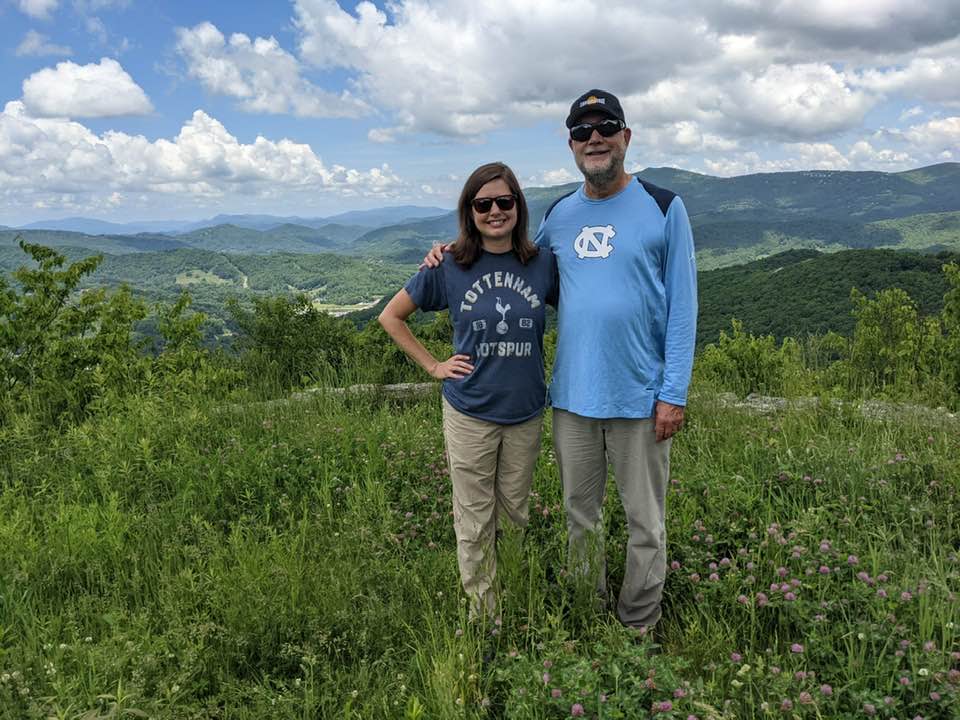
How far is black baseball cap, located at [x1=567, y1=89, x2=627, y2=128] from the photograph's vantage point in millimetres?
2883

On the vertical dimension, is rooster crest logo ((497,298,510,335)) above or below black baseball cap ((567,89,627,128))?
below

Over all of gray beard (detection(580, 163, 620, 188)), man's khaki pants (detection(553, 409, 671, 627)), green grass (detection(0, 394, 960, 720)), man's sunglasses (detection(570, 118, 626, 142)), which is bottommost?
green grass (detection(0, 394, 960, 720))

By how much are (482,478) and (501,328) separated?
0.76 m

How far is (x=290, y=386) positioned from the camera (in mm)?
8586

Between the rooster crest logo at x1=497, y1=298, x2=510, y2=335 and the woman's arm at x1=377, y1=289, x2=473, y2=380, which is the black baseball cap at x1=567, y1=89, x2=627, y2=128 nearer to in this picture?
the rooster crest logo at x1=497, y1=298, x2=510, y2=335

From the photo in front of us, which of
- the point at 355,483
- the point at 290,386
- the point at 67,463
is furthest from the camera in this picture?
the point at 290,386

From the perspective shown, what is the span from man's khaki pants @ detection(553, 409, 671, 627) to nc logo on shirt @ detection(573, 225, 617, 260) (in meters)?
0.78

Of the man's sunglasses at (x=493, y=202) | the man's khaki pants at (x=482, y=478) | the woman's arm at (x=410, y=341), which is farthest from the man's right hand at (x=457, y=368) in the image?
the man's sunglasses at (x=493, y=202)

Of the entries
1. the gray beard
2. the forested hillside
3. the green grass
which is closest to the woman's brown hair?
the gray beard

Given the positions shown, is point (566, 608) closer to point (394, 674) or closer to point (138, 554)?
point (394, 674)

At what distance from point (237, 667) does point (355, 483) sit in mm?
1661

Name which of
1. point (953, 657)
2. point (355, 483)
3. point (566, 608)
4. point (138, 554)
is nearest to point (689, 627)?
point (566, 608)

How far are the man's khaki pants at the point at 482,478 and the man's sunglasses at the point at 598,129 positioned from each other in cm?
136

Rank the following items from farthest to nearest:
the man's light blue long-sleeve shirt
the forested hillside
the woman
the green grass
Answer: the forested hillside < the woman < the man's light blue long-sleeve shirt < the green grass
